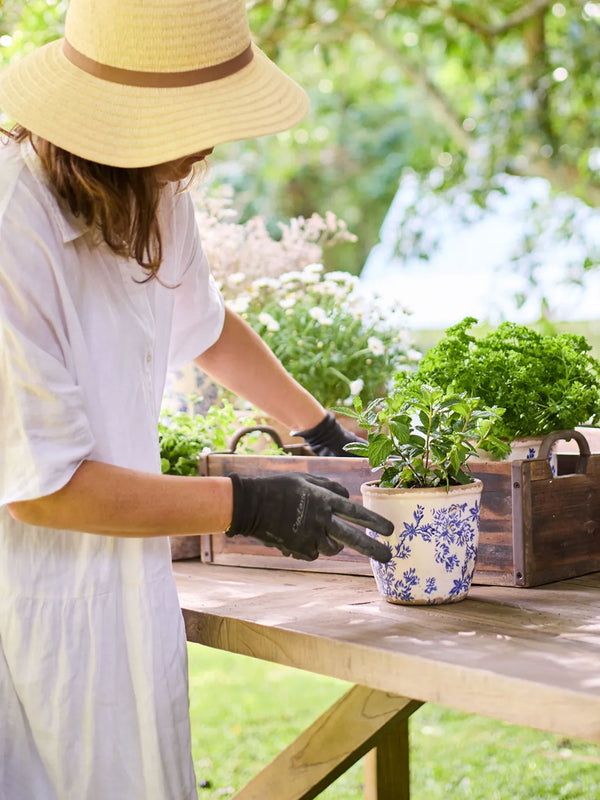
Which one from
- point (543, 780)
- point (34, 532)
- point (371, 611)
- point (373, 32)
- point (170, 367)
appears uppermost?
point (373, 32)

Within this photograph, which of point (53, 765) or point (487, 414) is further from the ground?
point (487, 414)

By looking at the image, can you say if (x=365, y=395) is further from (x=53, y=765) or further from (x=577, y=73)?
(x=577, y=73)

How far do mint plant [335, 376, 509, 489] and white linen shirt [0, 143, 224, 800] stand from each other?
307 millimetres

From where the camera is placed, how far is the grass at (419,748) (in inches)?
117

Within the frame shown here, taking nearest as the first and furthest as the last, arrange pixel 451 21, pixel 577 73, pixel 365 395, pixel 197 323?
pixel 197 323
pixel 365 395
pixel 577 73
pixel 451 21

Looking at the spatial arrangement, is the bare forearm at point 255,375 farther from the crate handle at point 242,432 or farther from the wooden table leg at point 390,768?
the wooden table leg at point 390,768

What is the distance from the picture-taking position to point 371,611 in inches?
53.1

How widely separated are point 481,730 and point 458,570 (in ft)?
7.91

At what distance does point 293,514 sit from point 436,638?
0.23 m

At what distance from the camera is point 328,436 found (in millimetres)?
1756

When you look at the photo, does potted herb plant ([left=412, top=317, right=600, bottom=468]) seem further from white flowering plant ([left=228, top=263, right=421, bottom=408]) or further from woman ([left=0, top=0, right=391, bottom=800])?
white flowering plant ([left=228, top=263, right=421, bottom=408])

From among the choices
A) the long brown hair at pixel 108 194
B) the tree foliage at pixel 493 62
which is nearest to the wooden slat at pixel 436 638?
the long brown hair at pixel 108 194

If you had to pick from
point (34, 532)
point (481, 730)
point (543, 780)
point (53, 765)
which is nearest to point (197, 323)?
point (34, 532)

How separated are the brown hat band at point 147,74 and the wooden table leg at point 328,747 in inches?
34.0
